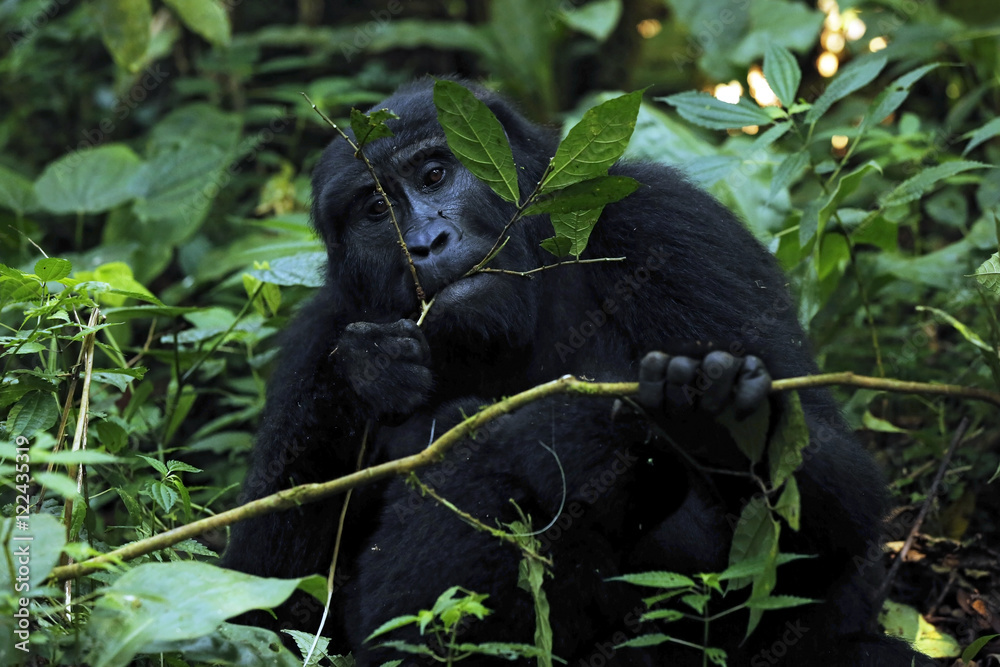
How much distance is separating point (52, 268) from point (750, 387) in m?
1.93

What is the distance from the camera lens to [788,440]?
210 cm

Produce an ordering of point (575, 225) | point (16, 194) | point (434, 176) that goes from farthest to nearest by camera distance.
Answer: point (16, 194) < point (434, 176) < point (575, 225)

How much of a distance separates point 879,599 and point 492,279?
163cm

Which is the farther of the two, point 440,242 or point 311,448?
point 311,448

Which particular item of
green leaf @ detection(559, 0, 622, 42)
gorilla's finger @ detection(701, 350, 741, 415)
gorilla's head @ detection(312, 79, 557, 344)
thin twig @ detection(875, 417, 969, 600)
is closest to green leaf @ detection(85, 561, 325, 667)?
gorilla's finger @ detection(701, 350, 741, 415)

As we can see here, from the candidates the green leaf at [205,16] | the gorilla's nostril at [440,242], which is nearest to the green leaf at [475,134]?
the gorilla's nostril at [440,242]

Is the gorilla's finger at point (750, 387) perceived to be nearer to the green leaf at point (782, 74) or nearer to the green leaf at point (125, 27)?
the green leaf at point (782, 74)

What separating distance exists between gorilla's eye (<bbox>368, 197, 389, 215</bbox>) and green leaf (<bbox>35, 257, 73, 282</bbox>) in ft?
3.80

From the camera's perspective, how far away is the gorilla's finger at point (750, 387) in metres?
2.04

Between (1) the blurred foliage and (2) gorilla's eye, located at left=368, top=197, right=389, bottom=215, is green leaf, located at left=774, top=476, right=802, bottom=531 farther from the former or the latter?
(2) gorilla's eye, located at left=368, top=197, right=389, bottom=215

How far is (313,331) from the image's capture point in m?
3.71

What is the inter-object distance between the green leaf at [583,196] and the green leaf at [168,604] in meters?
1.11

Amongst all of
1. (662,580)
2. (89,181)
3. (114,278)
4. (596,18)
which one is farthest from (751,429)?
(596,18)

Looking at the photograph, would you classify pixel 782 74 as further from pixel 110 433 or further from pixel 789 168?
pixel 110 433
